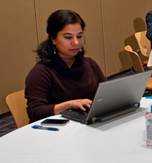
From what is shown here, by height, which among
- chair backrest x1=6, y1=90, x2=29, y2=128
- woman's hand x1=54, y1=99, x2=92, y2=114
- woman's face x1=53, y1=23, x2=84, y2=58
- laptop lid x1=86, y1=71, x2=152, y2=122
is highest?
woman's face x1=53, y1=23, x2=84, y2=58

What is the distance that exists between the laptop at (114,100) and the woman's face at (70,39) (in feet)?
1.56

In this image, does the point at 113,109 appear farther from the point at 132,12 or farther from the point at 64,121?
the point at 132,12

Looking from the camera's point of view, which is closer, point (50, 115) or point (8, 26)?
point (50, 115)

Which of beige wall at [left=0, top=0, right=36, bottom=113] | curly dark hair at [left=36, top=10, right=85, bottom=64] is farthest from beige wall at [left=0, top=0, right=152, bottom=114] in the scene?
curly dark hair at [left=36, top=10, right=85, bottom=64]

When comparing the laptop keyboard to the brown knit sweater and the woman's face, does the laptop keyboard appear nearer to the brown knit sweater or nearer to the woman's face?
the brown knit sweater

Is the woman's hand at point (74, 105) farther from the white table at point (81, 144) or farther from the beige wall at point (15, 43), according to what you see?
the beige wall at point (15, 43)

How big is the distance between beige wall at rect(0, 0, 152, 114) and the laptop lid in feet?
8.55

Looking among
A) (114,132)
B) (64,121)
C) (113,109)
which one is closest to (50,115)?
(64,121)

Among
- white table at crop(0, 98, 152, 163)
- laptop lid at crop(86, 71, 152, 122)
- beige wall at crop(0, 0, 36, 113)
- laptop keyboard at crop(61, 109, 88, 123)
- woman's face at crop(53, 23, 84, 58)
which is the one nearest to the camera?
white table at crop(0, 98, 152, 163)

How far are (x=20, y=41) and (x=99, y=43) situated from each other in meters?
1.65

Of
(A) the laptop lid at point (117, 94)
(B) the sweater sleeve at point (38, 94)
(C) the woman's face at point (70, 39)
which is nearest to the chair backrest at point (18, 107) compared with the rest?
(B) the sweater sleeve at point (38, 94)

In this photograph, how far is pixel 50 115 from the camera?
2.19 m

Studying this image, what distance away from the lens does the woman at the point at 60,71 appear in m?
2.32

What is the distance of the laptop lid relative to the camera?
69.6 inches
